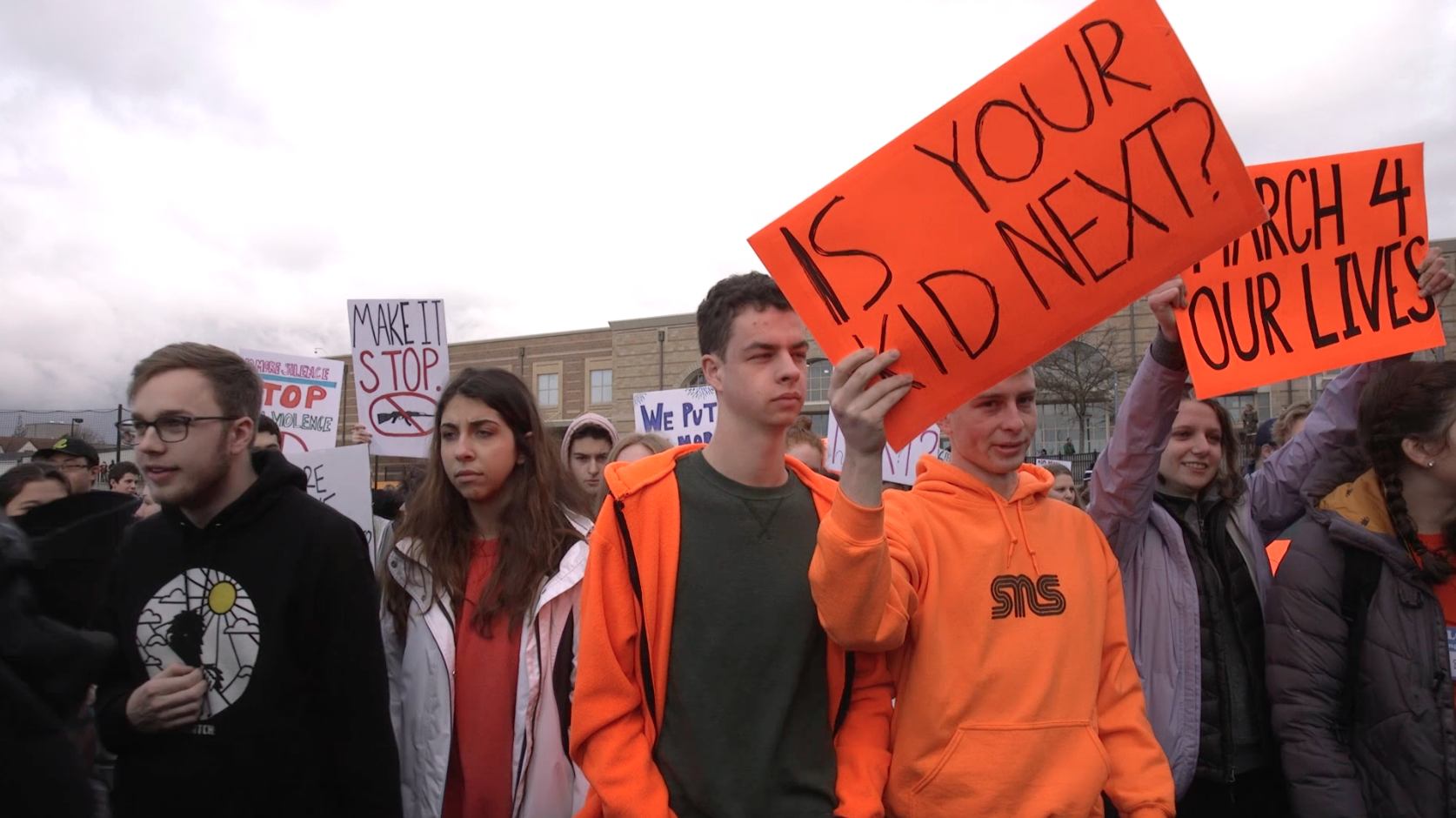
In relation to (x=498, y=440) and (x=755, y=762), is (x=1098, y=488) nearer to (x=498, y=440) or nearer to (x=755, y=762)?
(x=755, y=762)

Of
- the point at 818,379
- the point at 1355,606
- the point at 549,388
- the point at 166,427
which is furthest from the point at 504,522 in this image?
the point at 549,388

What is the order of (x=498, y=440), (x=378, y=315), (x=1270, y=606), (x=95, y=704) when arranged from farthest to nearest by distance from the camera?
(x=378, y=315), (x=498, y=440), (x=1270, y=606), (x=95, y=704)

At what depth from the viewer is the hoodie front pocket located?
202cm

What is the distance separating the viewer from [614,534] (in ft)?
6.95

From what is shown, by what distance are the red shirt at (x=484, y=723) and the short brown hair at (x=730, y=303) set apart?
3.89ft

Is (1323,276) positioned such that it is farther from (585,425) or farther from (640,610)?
(585,425)

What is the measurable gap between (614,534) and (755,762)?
1.98 feet

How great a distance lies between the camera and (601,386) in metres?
43.2

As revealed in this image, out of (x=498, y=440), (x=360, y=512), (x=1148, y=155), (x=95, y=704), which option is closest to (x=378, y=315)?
(x=360, y=512)

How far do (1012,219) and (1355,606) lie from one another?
5.60ft

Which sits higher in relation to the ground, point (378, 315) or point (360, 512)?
point (378, 315)

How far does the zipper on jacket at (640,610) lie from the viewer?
6.66 ft

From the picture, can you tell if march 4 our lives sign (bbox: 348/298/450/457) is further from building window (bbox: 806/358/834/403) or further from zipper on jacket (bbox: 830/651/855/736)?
building window (bbox: 806/358/834/403)

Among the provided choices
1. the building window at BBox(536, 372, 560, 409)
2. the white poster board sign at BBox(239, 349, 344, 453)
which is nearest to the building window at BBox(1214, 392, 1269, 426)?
the white poster board sign at BBox(239, 349, 344, 453)
